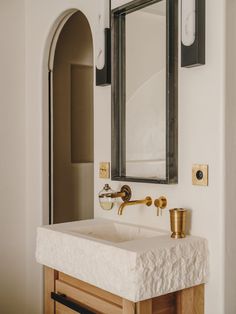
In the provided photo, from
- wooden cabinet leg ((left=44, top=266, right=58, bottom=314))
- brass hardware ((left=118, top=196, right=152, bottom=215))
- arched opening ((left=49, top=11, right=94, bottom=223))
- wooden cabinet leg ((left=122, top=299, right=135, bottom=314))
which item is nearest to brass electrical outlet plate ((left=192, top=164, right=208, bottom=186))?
brass hardware ((left=118, top=196, right=152, bottom=215))

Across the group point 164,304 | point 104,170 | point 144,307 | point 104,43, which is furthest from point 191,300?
point 104,43

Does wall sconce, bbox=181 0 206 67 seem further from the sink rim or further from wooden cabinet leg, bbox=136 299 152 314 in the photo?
wooden cabinet leg, bbox=136 299 152 314

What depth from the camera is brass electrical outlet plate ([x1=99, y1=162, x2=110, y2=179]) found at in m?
2.25

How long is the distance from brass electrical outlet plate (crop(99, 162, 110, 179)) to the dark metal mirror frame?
128mm

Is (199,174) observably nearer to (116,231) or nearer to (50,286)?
(116,231)

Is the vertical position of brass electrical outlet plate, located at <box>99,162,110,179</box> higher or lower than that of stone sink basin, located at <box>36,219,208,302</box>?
higher

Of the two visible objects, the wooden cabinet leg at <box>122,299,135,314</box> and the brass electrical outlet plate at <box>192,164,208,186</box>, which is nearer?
the wooden cabinet leg at <box>122,299,135,314</box>

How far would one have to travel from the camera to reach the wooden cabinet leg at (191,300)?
1.70 metres

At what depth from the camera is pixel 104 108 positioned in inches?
89.5

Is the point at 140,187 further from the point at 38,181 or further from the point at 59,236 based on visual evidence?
the point at 38,181

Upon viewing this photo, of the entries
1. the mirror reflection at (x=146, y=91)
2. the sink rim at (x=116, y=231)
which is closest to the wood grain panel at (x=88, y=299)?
the sink rim at (x=116, y=231)

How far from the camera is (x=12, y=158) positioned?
2850 millimetres

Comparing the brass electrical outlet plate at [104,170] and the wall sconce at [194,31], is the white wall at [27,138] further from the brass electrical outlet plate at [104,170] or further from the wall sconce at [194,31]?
the wall sconce at [194,31]

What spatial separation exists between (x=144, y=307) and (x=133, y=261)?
0.65ft
